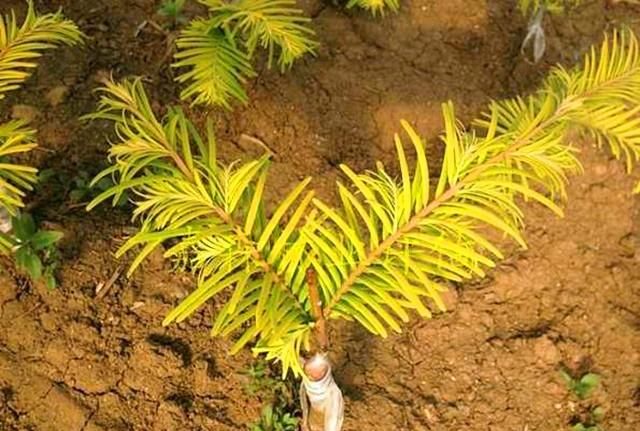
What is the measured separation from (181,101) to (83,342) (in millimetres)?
763

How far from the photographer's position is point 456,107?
→ 2398 millimetres

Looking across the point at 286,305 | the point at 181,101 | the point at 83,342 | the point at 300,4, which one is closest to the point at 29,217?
the point at 83,342

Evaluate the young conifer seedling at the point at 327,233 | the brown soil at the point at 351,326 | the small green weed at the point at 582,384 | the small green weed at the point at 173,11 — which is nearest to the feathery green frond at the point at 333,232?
the young conifer seedling at the point at 327,233

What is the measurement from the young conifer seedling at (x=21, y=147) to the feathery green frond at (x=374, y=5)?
86 centimetres

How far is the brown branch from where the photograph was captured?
1168mm

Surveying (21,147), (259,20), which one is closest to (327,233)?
(21,147)

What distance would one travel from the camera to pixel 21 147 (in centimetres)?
126

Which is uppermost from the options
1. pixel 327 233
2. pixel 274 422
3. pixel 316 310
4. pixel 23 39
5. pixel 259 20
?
pixel 259 20

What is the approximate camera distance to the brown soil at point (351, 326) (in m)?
1.78

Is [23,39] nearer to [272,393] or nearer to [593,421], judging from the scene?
[272,393]

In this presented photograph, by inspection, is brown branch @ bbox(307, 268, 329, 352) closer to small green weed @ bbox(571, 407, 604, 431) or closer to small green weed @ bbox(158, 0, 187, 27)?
small green weed @ bbox(571, 407, 604, 431)

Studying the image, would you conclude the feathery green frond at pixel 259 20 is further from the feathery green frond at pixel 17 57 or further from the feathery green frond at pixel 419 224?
the feathery green frond at pixel 419 224

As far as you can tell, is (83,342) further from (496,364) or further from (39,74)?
(496,364)

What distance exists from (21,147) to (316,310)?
54 centimetres
